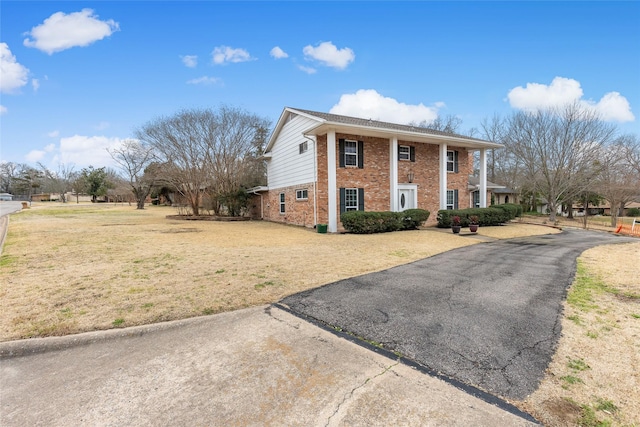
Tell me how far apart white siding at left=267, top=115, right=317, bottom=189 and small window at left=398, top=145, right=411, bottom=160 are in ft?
16.6

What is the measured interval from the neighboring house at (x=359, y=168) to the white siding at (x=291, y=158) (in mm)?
50

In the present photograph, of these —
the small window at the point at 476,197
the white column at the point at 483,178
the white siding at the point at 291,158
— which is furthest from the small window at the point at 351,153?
the small window at the point at 476,197

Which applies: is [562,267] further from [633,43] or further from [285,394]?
[633,43]

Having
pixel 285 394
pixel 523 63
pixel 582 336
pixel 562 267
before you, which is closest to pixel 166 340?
pixel 285 394

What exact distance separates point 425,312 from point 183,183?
859 inches

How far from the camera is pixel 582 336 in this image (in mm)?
3375

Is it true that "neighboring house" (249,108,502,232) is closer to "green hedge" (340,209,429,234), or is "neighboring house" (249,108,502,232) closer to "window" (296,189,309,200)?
"window" (296,189,309,200)

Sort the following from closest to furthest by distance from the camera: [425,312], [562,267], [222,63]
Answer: [425,312] → [562,267] → [222,63]

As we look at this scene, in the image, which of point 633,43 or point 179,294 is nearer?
point 179,294

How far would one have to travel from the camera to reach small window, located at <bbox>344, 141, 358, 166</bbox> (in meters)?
15.0

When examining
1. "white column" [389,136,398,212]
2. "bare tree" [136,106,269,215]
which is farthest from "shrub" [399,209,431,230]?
"bare tree" [136,106,269,215]

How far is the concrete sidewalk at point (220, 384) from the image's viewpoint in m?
2.13

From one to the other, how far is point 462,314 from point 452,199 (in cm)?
1566

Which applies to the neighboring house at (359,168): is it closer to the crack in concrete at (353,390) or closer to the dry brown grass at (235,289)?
the dry brown grass at (235,289)
